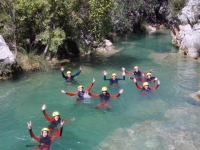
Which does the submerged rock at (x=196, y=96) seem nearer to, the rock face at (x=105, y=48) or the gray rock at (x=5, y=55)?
the gray rock at (x=5, y=55)

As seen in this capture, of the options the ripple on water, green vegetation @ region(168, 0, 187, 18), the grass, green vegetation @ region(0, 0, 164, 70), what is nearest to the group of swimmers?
the ripple on water

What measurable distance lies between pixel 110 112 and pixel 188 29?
54.3 ft

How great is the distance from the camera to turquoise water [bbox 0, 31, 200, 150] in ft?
36.3

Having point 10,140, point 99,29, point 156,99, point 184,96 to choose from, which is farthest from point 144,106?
point 99,29

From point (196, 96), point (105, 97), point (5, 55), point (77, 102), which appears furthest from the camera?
point (5, 55)

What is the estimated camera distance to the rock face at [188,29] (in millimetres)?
24558

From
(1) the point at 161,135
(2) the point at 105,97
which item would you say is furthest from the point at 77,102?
(1) the point at 161,135

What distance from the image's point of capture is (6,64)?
18.1 metres

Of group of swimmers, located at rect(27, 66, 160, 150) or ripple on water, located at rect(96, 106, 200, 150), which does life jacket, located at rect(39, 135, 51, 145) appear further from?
ripple on water, located at rect(96, 106, 200, 150)

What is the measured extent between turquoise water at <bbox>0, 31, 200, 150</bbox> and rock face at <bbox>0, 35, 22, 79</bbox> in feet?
2.78

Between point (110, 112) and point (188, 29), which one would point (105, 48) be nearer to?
point (188, 29)

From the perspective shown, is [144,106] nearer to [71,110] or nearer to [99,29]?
[71,110]

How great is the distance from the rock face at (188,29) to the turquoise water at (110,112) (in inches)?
135

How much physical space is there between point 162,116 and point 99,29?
1109 centimetres
